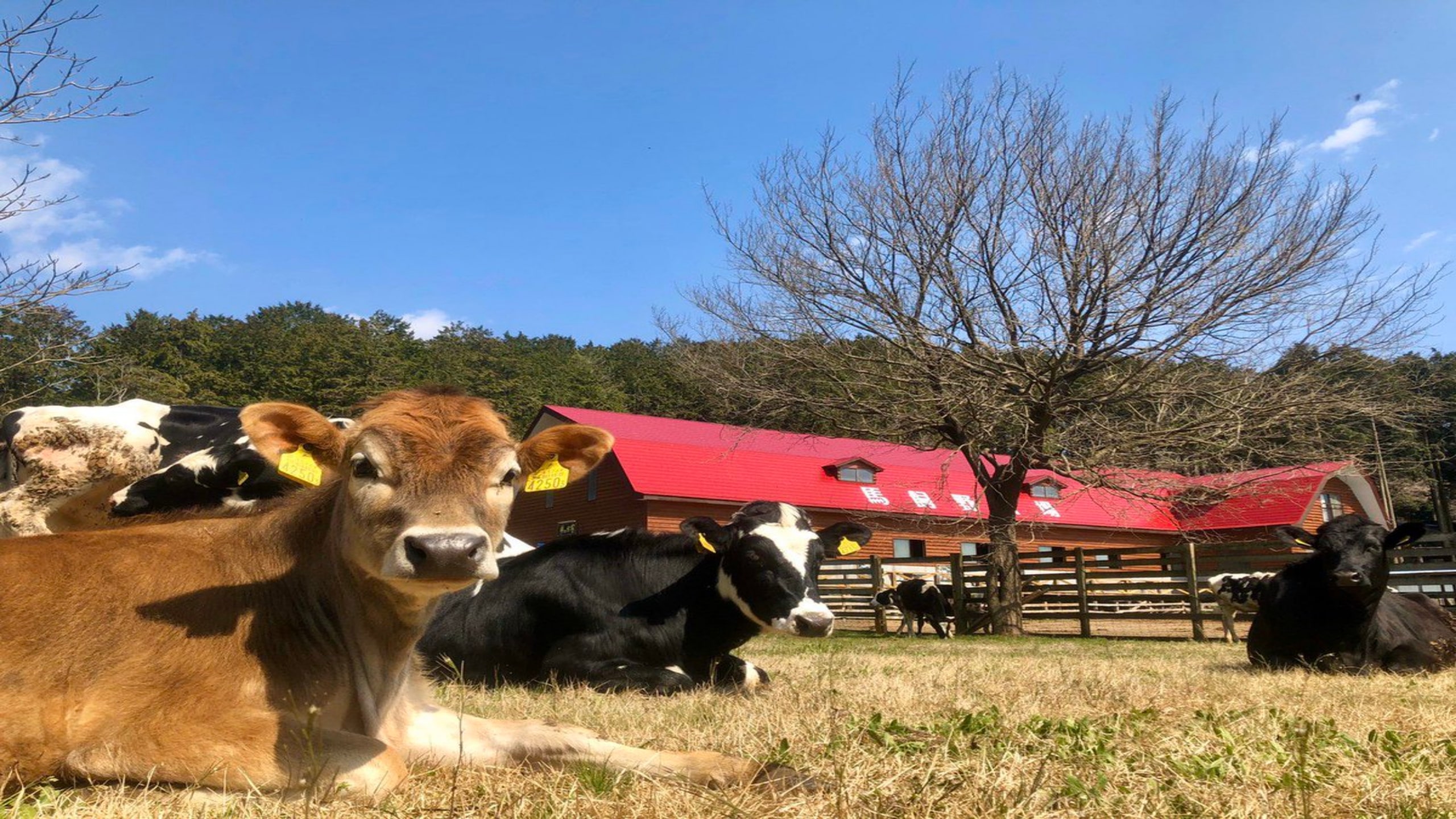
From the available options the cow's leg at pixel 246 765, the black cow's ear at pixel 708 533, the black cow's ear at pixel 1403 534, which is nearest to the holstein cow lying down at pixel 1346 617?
the black cow's ear at pixel 1403 534

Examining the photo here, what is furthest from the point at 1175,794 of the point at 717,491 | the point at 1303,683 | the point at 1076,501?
the point at 1076,501

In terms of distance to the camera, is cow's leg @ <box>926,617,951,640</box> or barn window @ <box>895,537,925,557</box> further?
barn window @ <box>895,537,925,557</box>

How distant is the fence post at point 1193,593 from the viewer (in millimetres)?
18906

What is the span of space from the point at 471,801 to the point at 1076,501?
4023 centimetres

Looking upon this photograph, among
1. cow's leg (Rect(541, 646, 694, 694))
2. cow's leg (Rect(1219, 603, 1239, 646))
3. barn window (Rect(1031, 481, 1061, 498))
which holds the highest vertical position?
barn window (Rect(1031, 481, 1061, 498))

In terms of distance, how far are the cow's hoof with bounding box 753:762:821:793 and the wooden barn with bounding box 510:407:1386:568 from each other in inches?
947

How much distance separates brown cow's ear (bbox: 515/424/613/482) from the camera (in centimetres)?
445

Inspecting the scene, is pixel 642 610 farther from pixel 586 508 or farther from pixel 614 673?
pixel 586 508

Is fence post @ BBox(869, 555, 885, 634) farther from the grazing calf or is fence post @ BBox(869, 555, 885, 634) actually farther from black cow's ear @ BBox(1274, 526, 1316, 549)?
black cow's ear @ BBox(1274, 526, 1316, 549)

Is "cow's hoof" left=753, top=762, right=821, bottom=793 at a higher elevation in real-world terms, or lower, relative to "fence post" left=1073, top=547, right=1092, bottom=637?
higher

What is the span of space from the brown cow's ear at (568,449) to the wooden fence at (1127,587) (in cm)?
1689

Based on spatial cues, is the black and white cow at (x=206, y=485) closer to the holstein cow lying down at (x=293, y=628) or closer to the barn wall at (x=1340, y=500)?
the holstein cow lying down at (x=293, y=628)

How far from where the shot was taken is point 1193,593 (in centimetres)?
1934

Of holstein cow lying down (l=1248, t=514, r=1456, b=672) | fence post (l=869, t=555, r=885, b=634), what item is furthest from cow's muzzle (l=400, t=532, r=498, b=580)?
fence post (l=869, t=555, r=885, b=634)
